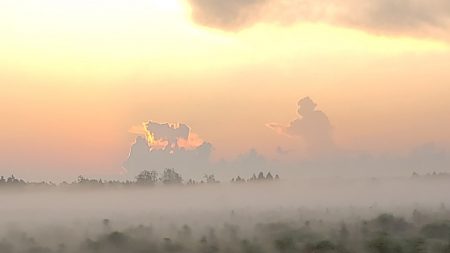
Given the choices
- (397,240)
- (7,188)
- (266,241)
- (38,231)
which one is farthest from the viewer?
(7,188)

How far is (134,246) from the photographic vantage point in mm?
37312

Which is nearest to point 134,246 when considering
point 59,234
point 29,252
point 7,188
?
point 29,252

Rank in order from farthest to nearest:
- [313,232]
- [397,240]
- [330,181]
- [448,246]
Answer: [330,181] → [313,232] → [397,240] → [448,246]

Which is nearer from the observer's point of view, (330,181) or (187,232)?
(187,232)

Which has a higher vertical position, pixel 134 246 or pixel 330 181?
pixel 330 181

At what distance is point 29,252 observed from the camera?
36.6 metres

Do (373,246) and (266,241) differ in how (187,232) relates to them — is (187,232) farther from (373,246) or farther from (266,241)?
(373,246)

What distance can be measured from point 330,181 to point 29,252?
415 ft

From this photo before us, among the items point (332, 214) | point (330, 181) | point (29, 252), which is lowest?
point (29, 252)

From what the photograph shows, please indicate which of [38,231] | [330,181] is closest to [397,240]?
[38,231]

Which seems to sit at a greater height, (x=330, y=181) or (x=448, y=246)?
(x=330, y=181)

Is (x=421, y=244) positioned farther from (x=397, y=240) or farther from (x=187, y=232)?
(x=187, y=232)

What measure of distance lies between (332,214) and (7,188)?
6206 inches

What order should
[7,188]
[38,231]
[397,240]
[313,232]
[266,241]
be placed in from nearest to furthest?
1. [397,240]
2. [266,241]
3. [313,232]
4. [38,231]
5. [7,188]
